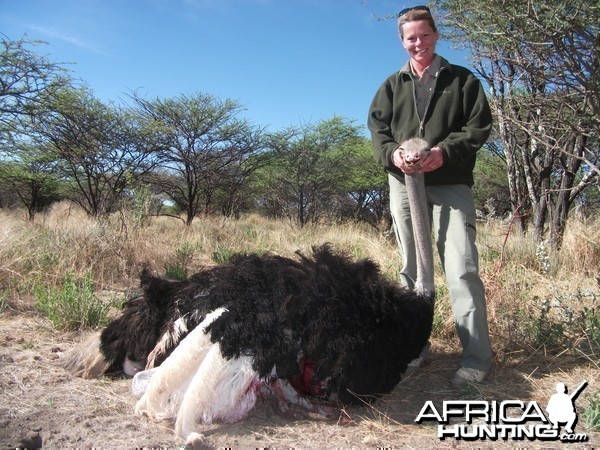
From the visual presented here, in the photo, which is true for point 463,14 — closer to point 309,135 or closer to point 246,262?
point 246,262

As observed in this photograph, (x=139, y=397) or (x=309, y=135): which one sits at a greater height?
(x=309, y=135)

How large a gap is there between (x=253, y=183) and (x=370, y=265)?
12.9 m

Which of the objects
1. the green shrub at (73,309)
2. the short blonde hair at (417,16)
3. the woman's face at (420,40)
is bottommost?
the green shrub at (73,309)

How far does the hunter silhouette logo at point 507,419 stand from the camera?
1.96m

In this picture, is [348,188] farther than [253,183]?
No

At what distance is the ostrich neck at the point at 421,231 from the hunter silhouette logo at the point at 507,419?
0.49 meters

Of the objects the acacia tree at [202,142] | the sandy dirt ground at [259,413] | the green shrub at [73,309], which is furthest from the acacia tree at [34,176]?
the sandy dirt ground at [259,413]

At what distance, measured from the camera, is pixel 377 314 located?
6.79ft

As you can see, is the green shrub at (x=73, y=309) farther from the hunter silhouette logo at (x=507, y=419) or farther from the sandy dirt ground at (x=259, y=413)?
the hunter silhouette logo at (x=507, y=419)

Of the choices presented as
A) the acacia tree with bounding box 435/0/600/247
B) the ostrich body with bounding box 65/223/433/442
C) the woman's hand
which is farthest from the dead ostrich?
the acacia tree with bounding box 435/0/600/247

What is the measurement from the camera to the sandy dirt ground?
1900 mm

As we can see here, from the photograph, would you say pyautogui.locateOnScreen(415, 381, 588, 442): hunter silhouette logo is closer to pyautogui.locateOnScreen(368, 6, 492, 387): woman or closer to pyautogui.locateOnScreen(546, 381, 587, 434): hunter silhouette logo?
pyautogui.locateOnScreen(546, 381, 587, 434): hunter silhouette logo

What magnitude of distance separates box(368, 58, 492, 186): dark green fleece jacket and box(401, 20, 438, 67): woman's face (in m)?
0.09

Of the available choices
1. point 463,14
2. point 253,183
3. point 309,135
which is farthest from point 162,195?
point 463,14
